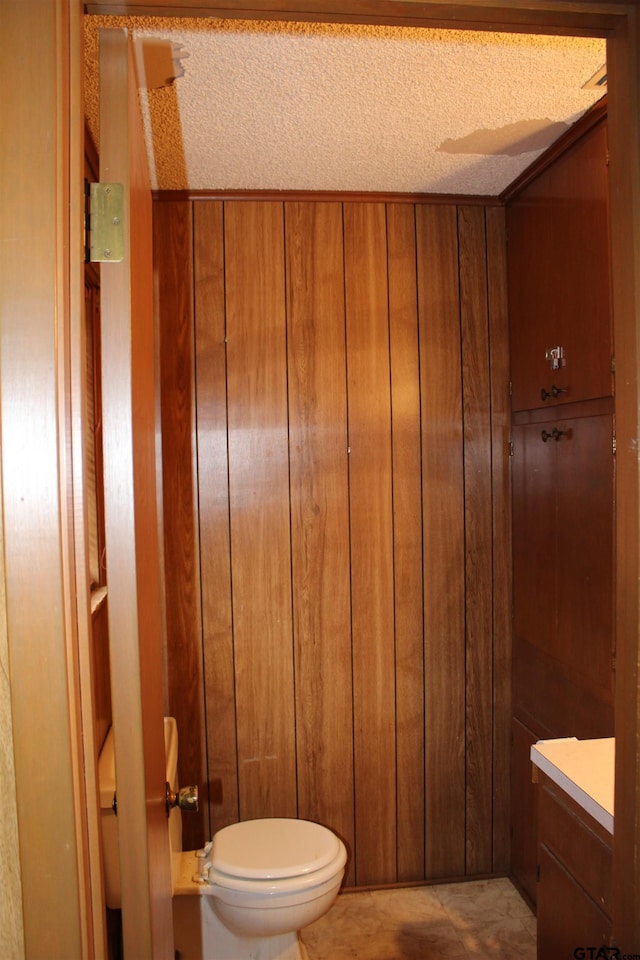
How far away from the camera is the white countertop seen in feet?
3.96

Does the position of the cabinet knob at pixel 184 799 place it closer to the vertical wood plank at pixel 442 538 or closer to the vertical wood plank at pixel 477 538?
the vertical wood plank at pixel 442 538

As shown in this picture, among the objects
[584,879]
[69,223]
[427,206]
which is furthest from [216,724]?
[427,206]

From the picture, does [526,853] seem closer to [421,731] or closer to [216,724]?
[421,731]

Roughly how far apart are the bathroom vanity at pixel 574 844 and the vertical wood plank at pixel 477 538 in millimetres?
839

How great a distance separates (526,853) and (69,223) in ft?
8.32

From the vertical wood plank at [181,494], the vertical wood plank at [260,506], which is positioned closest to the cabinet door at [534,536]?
the vertical wood plank at [260,506]

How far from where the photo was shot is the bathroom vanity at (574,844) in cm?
121

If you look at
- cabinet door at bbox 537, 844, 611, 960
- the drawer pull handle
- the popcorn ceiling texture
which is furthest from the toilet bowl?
the popcorn ceiling texture

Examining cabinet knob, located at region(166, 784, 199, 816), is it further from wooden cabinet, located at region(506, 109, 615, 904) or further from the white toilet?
wooden cabinet, located at region(506, 109, 615, 904)

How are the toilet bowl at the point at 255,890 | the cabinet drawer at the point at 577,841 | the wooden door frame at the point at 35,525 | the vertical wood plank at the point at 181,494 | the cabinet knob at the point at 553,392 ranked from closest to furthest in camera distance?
the wooden door frame at the point at 35,525, the cabinet drawer at the point at 577,841, the toilet bowl at the point at 255,890, the cabinet knob at the point at 553,392, the vertical wood plank at the point at 181,494

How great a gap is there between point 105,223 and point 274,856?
1761mm

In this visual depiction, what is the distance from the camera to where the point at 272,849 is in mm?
Answer: 1828

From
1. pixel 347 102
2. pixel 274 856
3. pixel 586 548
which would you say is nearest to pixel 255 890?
pixel 274 856

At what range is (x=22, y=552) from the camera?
0.67 metres
